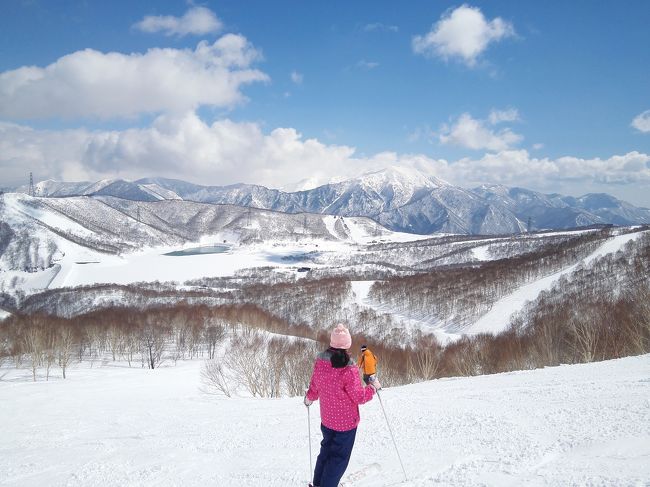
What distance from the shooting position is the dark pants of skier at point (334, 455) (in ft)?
18.0

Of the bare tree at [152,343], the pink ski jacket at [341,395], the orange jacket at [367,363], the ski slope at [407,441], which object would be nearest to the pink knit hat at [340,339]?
the pink ski jacket at [341,395]

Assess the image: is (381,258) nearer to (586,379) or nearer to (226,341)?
(226,341)

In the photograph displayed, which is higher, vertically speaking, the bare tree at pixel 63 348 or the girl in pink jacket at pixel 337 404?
the girl in pink jacket at pixel 337 404

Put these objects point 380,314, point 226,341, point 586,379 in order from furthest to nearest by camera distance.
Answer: point 380,314 < point 226,341 < point 586,379

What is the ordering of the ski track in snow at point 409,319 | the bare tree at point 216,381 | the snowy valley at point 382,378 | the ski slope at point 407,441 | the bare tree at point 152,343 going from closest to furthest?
the ski slope at point 407,441
the snowy valley at point 382,378
the bare tree at point 216,381
the bare tree at point 152,343
the ski track in snow at point 409,319

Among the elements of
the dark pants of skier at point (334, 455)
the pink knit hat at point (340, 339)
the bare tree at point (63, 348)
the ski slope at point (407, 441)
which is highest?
the pink knit hat at point (340, 339)

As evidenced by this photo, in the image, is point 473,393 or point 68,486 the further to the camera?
point 473,393

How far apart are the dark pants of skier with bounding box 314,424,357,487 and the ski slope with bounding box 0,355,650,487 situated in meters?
0.95

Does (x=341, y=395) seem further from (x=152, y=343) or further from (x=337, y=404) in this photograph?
(x=152, y=343)

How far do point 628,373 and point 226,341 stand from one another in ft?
185

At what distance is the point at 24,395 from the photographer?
24.6 m

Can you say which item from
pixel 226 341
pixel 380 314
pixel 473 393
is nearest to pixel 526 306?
pixel 380 314

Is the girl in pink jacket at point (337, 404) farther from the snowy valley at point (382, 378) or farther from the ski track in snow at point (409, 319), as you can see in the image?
the ski track in snow at point (409, 319)

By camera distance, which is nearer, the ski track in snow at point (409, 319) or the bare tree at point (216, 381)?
the bare tree at point (216, 381)
